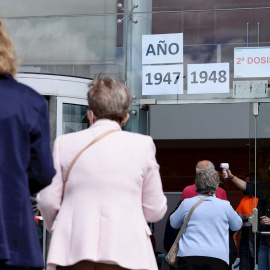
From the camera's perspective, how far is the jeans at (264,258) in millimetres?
8812

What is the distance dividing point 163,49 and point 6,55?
762 centimetres

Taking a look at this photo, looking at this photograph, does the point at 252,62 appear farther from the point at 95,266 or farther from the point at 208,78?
the point at 95,266

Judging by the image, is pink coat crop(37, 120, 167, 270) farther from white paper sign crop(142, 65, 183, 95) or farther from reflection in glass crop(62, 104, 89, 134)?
white paper sign crop(142, 65, 183, 95)

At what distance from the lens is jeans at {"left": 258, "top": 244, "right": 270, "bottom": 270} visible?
28.9 feet

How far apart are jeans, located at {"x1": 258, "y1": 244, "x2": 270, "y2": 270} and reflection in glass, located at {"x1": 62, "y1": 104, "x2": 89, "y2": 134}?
2.65 m

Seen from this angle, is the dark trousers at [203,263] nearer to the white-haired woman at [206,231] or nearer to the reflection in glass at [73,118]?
A: the white-haired woman at [206,231]

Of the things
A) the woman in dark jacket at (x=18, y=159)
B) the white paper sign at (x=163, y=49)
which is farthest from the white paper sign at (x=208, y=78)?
the woman in dark jacket at (x=18, y=159)

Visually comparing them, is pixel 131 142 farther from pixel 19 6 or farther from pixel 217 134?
pixel 217 134

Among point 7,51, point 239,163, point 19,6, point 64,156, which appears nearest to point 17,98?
point 7,51

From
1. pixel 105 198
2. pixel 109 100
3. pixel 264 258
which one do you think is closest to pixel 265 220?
pixel 264 258

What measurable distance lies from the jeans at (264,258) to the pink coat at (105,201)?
18.4 feet

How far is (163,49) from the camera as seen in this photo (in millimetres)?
10250

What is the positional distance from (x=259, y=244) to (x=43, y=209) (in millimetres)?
6255

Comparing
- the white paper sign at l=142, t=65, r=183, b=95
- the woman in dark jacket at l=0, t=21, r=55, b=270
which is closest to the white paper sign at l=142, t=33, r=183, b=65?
the white paper sign at l=142, t=65, r=183, b=95
